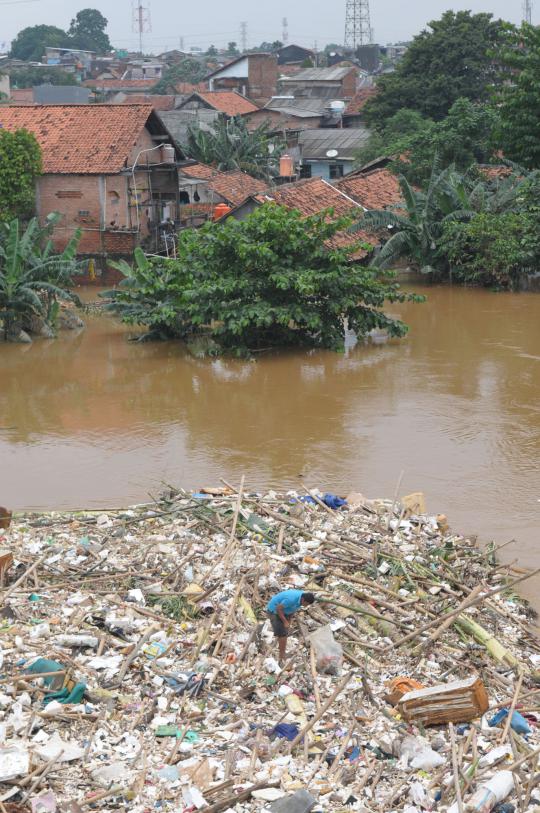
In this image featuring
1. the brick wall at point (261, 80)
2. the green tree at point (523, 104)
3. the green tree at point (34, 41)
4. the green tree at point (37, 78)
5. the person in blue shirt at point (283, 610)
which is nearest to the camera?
the person in blue shirt at point (283, 610)

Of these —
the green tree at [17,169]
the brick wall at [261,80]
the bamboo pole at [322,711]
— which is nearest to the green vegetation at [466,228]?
the green tree at [17,169]

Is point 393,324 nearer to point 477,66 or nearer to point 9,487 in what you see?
point 9,487

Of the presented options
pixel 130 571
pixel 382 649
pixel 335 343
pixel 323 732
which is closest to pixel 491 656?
pixel 382 649

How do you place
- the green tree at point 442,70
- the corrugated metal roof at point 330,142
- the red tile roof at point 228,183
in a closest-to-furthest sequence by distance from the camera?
the red tile roof at point 228,183 < the green tree at point 442,70 < the corrugated metal roof at point 330,142

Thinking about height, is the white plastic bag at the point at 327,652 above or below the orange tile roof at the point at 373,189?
below

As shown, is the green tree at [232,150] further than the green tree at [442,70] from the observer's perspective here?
No

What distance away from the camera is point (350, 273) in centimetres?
1742

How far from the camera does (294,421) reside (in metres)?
14.2

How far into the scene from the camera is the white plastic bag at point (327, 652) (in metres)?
6.46

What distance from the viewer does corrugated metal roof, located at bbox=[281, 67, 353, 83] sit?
54.0 metres

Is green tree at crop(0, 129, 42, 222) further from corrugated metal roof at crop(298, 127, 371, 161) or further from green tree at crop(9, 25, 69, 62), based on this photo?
green tree at crop(9, 25, 69, 62)

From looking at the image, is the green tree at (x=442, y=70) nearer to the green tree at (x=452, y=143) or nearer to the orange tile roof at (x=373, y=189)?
the green tree at (x=452, y=143)

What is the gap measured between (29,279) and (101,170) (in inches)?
254

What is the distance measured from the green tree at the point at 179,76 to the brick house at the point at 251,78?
1010 cm
